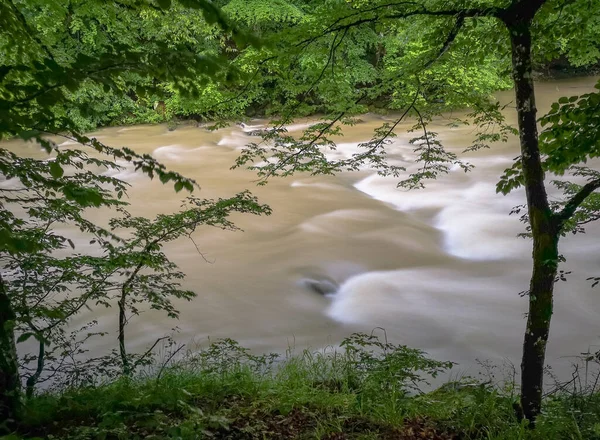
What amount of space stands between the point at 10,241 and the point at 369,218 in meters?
9.71

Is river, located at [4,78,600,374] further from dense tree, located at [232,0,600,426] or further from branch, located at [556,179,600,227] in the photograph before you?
branch, located at [556,179,600,227]

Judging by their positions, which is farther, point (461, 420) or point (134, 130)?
point (134, 130)

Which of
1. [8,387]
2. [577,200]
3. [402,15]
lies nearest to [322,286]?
[577,200]

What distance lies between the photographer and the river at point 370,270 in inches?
262

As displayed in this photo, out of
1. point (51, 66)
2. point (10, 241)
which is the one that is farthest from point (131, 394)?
point (51, 66)

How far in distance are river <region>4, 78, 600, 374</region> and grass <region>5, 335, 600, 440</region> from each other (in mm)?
2571

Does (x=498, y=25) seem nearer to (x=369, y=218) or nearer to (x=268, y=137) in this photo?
(x=268, y=137)

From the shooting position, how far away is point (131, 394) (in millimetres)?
3008

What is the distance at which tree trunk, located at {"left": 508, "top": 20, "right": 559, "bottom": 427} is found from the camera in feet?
9.59

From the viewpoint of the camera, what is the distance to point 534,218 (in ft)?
10.1

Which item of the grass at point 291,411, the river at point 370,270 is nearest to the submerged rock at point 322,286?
Answer: the river at point 370,270

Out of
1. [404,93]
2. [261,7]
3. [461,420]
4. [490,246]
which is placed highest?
[261,7]

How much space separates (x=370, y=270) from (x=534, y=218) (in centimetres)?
561

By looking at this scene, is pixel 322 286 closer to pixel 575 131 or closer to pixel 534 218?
pixel 534 218
